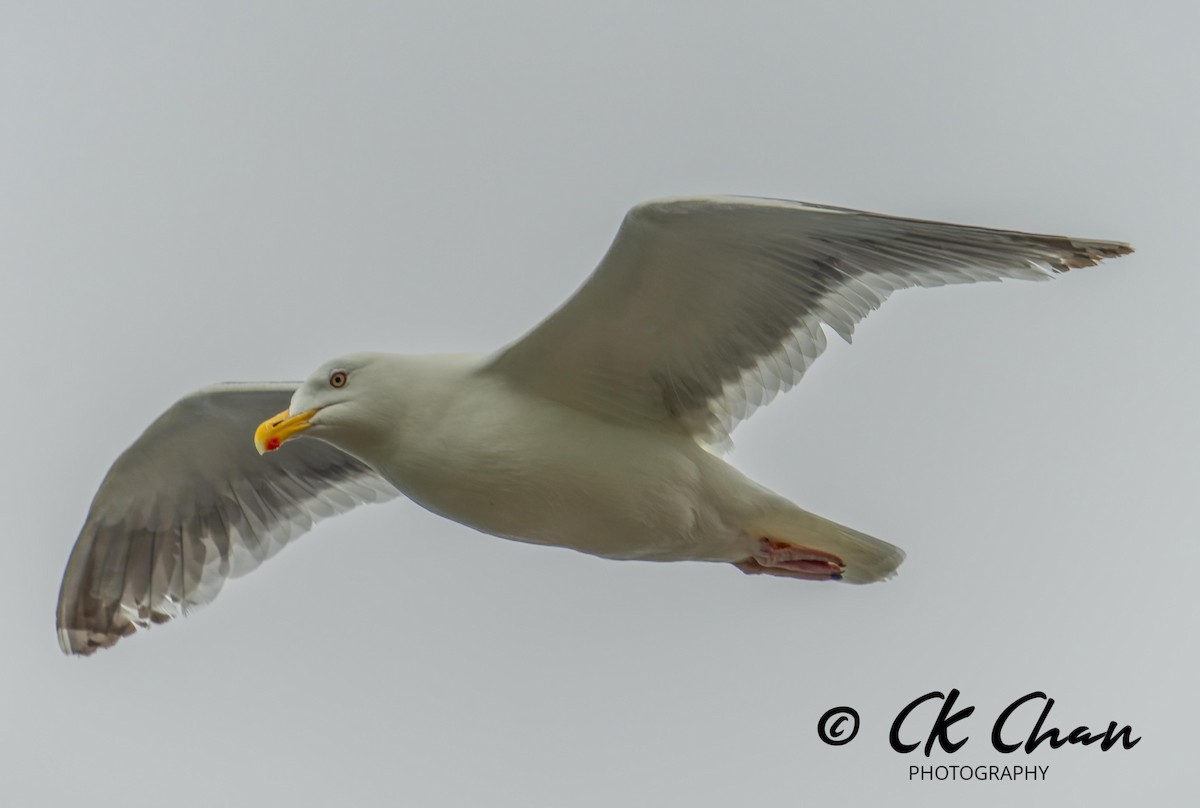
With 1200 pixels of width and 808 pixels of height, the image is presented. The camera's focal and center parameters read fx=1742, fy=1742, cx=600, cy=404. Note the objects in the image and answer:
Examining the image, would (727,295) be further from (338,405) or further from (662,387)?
(338,405)

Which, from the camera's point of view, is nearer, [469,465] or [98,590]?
[469,465]

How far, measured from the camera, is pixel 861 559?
26.3 ft

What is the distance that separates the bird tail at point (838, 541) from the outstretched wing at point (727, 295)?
0.46 meters

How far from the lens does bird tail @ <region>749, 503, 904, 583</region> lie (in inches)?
306

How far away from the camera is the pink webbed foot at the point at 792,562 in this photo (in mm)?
7930

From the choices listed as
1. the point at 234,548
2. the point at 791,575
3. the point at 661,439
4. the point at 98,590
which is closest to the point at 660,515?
the point at 661,439

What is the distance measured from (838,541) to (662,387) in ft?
3.56

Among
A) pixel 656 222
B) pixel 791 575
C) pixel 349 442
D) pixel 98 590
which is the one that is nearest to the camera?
pixel 656 222

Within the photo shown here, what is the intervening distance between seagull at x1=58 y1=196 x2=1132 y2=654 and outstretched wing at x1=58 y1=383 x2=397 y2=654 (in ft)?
5.34

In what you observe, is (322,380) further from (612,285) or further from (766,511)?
(766,511)

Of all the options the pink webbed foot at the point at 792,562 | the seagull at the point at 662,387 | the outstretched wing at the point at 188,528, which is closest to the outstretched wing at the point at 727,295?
the seagull at the point at 662,387

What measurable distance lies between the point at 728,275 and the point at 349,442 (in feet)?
5.86

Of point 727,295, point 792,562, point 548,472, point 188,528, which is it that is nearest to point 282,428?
point 548,472

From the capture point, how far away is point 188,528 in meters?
9.37
